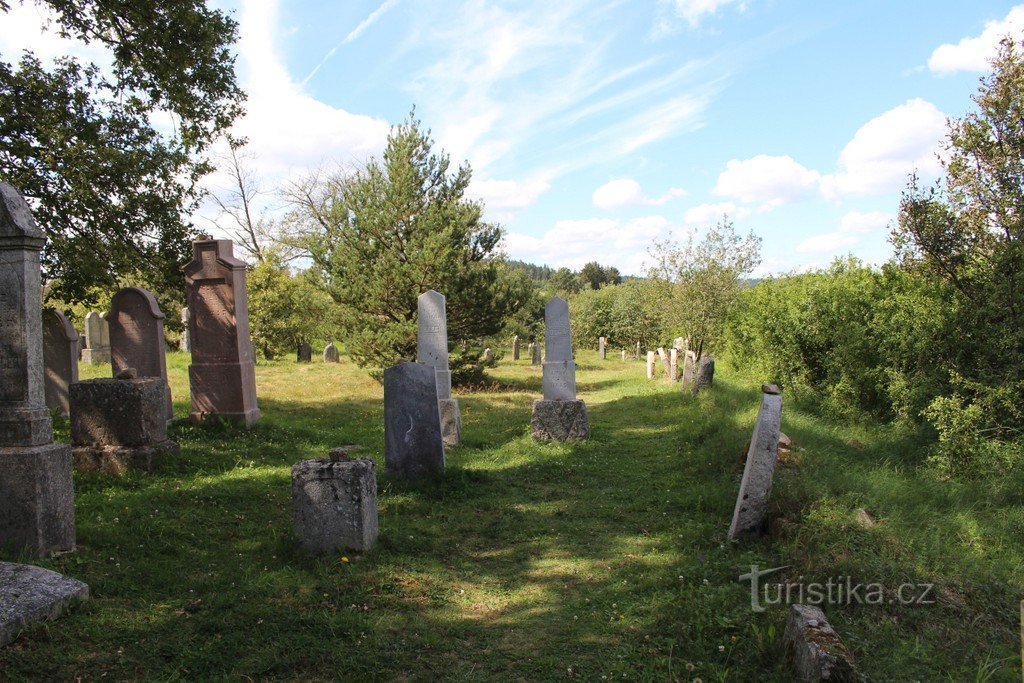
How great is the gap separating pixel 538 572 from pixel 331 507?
180cm

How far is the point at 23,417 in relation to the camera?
481 cm

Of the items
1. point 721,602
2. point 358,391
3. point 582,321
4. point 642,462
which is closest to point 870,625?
point 721,602

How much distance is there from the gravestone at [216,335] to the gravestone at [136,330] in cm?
55

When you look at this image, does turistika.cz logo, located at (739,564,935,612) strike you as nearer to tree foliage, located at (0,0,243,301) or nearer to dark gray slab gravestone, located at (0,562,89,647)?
dark gray slab gravestone, located at (0,562,89,647)

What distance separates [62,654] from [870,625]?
4.71 meters

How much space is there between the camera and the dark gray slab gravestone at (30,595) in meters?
3.71

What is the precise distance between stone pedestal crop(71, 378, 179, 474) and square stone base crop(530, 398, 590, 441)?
548 cm

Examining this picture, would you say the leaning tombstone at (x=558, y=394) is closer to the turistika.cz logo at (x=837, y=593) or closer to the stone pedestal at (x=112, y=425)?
the stone pedestal at (x=112, y=425)

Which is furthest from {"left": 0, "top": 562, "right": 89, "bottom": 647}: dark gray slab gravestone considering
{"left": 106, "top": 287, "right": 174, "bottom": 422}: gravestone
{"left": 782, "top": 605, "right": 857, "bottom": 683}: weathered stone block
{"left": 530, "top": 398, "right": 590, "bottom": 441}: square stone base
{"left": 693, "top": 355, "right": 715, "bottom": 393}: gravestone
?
{"left": 693, "top": 355, "right": 715, "bottom": 393}: gravestone

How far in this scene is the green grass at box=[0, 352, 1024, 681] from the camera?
3.67 meters

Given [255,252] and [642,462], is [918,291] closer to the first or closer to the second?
[642,462]

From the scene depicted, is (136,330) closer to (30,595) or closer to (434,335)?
(434,335)

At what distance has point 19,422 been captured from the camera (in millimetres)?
4809

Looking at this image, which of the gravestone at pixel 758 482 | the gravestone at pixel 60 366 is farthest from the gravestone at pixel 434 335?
the gravestone at pixel 60 366
